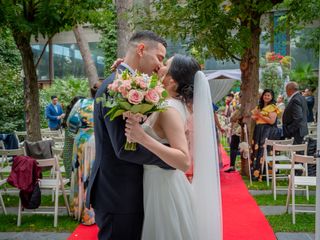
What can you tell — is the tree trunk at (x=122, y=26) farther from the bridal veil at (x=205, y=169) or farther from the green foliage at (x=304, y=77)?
the green foliage at (x=304, y=77)

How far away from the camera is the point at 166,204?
9.15 ft

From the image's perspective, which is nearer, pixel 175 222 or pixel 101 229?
pixel 101 229

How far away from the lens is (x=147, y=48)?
2520mm

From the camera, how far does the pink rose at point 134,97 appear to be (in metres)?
2.21


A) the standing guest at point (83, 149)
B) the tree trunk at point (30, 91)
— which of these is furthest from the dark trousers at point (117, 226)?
the tree trunk at point (30, 91)

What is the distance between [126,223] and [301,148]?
5.23 m

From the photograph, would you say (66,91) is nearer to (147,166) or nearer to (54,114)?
(54,114)

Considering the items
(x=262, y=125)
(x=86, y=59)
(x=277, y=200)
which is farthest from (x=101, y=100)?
(x=86, y=59)

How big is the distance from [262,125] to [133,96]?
7390 mm

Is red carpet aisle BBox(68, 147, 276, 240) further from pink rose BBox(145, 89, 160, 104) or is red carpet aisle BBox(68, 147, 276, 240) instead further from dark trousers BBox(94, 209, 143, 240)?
pink rose BBox(145, 89, 160, 104)

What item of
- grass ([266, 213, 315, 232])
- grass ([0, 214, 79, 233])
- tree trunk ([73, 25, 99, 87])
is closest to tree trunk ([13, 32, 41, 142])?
grass ([0, 214, 79, 233])

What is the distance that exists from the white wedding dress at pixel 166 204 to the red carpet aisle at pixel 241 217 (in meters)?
2.69

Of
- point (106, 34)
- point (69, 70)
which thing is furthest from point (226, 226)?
point (69, 70)

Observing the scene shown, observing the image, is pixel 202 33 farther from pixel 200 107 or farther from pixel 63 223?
pixel 200 107
